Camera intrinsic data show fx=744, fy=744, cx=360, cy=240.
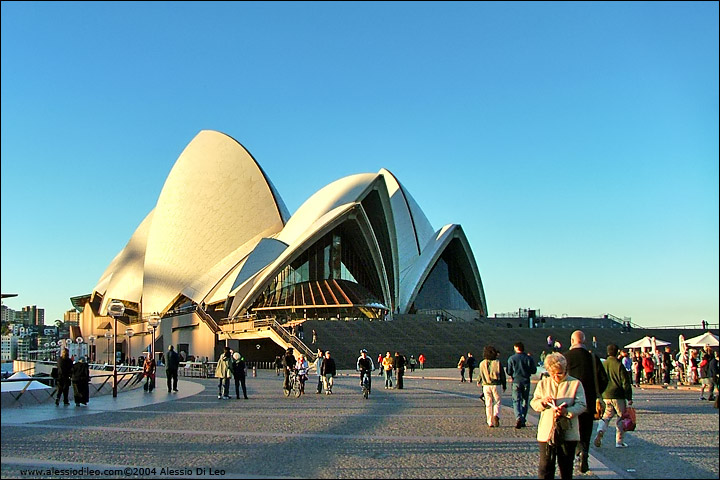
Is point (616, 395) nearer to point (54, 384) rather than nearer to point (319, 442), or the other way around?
point (319, 442)

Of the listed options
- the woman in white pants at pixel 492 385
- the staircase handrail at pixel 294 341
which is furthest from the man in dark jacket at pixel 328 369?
the staircase handrail at pixel 294 341

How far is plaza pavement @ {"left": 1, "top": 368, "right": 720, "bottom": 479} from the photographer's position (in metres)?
6.31

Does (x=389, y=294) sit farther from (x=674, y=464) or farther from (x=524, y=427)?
(x=674, y=464)

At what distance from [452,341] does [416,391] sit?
18.1 meters

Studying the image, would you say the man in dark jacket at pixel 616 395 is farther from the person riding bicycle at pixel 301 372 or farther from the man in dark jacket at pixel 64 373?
the man in dark jacket at pixel 64 373

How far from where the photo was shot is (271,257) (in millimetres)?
46062

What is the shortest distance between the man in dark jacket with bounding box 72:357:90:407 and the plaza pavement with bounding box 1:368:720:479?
211 mm

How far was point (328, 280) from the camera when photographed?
154 ft

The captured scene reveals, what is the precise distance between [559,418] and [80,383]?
435 inches

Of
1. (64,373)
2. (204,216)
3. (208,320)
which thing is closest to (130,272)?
(204,216)

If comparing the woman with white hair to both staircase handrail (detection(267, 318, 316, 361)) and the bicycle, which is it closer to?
the bicycle

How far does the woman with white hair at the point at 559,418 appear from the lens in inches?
213

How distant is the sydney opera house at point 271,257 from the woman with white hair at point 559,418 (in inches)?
1375

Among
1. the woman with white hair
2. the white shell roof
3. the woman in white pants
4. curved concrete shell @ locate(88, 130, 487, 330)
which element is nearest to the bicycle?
the woman in white pants
